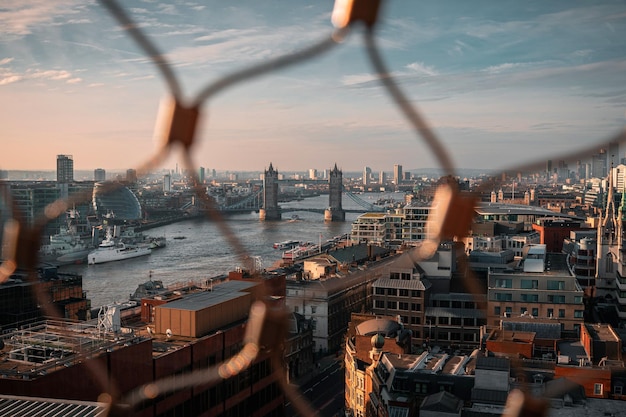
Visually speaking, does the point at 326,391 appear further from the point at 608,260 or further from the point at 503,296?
the point at 608,260

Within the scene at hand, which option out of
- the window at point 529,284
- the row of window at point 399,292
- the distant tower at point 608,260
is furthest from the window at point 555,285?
the distant tower at point 608,260

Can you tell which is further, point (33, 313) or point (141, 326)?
point (33, 313)

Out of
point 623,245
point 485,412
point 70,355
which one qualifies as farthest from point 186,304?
point 623,245

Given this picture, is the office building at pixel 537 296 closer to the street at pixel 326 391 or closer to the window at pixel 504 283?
the window at pixel 504 283

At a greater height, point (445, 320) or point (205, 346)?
point (205, 346)

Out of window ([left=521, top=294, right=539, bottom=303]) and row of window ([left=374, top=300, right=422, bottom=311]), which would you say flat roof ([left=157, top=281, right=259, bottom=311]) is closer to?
row of window ([left=374, top=300, right=422, bottom=311])

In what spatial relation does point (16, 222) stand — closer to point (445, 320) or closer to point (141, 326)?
point (141, 326)

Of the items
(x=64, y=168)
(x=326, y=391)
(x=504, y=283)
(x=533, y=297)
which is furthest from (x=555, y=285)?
(x=64, y=168)
